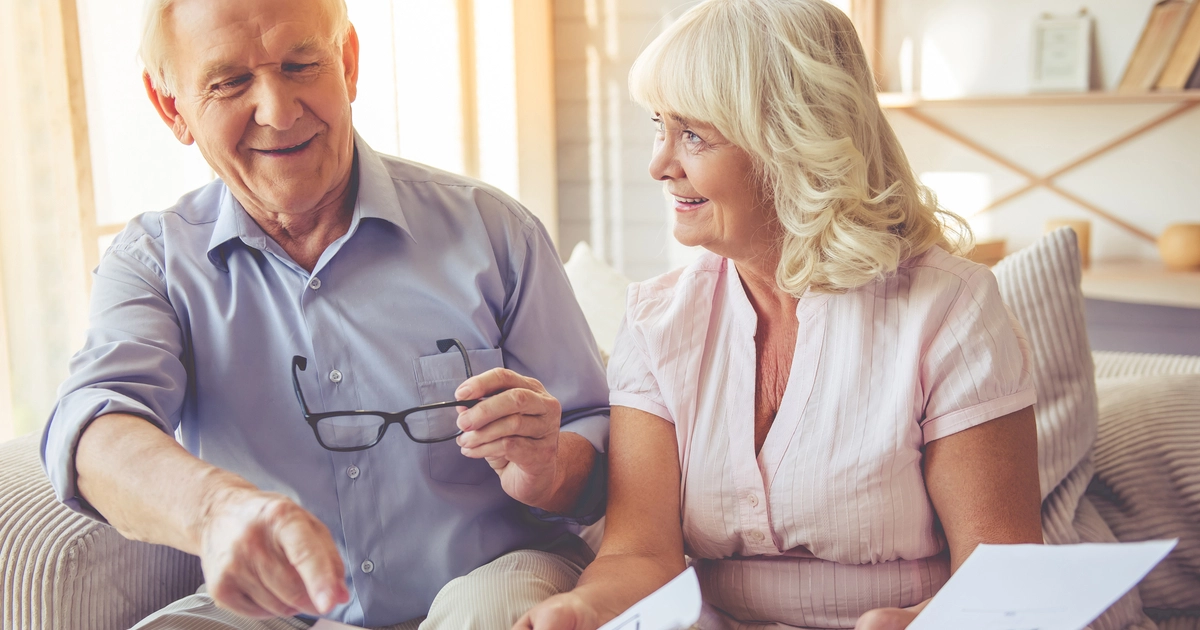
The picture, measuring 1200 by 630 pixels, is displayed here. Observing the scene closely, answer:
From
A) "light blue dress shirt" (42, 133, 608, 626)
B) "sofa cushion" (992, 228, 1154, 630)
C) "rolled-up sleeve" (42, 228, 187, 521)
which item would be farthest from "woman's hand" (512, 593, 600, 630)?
"sofa cushion" (992, 228, 1154, 630)

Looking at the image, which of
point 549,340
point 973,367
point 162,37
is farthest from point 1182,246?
point 162,37

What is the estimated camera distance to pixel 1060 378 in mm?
1583

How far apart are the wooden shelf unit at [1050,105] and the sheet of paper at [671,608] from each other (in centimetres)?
323

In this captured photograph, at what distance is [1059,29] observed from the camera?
3.78m

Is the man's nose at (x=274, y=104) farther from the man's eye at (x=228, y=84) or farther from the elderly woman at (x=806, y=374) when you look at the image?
the elderly woman at (x=806, y=374)

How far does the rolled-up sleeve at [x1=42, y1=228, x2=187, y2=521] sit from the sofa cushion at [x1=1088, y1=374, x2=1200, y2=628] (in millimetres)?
1440

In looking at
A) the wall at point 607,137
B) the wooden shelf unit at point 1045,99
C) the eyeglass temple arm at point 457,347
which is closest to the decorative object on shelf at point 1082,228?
the wooden shelf unit at point 1045,99

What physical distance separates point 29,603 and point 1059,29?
12.5 ft

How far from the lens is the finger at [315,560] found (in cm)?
86

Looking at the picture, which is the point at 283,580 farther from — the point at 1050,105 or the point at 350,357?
the point at 1050,105

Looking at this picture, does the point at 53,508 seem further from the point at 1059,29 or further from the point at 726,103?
the point at 1059,29

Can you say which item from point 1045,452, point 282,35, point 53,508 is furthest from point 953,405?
point 53,508

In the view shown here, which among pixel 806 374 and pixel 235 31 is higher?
pixel 235 31

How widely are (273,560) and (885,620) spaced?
64 cm
